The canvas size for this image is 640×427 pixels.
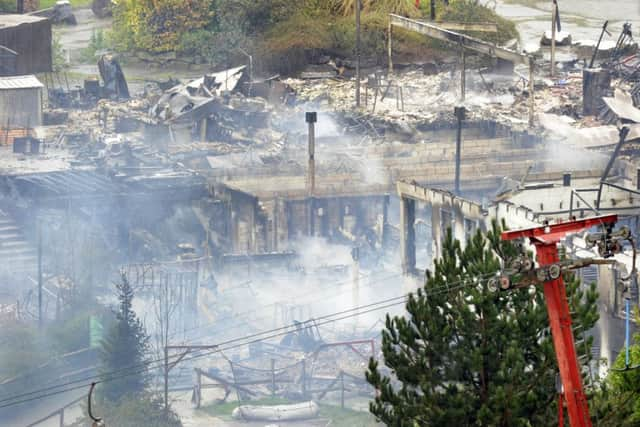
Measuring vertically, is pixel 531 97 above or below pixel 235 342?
above

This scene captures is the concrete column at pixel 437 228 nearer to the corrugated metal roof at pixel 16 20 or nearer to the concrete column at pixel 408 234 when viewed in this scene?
the concrete column at pixel 408 234

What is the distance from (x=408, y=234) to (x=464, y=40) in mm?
17769

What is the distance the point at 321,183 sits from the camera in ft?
125

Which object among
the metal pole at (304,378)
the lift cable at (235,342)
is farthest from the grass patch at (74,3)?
the metal pole at (304,378)

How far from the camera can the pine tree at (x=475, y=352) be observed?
17.9 m

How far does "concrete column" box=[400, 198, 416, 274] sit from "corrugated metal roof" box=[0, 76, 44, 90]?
19.4m

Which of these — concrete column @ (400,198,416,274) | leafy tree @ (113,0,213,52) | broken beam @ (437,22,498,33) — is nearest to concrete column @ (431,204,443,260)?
concrete column @ (400,198,416,274)

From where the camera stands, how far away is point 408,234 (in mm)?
32000

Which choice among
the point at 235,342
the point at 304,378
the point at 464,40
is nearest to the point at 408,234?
the point at 235,342

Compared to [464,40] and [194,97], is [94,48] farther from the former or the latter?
[464,40]

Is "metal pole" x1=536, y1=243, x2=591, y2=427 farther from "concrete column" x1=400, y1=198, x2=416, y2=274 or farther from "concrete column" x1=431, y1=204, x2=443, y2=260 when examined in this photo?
"concrete column" x1=400, y1=198, x2=416, y2=274

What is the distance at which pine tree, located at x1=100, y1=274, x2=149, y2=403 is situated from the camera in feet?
90.7

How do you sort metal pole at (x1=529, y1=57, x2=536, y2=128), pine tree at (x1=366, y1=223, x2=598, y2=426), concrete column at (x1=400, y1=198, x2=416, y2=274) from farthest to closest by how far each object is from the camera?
metal pole at (x1=529, y1=57, x2=536, y2=128)
concrete column at (x1=400, y1=198, x2=416, y2=274)
pine tree at (x1=366, y1=223, x2=598, y2=426)

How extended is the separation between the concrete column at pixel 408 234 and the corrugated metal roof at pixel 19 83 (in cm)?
1939
